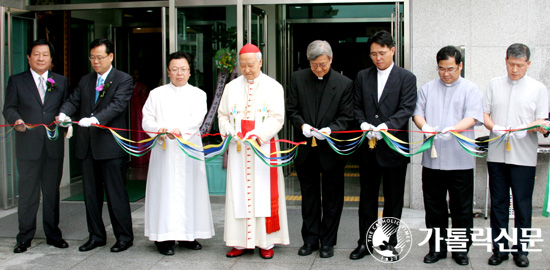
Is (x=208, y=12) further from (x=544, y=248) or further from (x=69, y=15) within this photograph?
(x=544, y=248)

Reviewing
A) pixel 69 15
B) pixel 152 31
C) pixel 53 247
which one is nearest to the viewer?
pixel 53 247

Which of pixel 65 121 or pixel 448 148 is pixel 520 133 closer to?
pixel 448 148

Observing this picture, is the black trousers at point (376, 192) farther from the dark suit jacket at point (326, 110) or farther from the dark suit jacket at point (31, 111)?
the dark suit jacket at point (31, 111)

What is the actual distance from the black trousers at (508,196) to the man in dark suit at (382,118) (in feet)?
2.48

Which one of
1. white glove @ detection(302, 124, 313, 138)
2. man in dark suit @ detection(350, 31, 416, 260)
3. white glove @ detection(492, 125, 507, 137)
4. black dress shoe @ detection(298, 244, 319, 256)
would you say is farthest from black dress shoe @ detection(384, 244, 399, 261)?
white glove @ detection(492, 125, 507, 137)

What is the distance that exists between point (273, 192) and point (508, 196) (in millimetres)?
1953

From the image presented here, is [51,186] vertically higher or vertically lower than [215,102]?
lower

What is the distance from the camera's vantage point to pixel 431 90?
5.03 m

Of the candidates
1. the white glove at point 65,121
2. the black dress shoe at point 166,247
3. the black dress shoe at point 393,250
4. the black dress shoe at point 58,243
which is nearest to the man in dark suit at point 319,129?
the black dress shoe at point 393,250

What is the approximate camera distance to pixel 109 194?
18.3 feet

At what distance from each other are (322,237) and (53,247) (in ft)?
8.35

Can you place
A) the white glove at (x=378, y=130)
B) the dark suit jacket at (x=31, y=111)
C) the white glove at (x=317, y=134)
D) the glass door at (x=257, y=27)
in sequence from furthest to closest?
the glass door at (x=257, y=27) < the dark suit jacket at (x=31, y=111) < the white glove at (x=317, y=134) < the white glove at (x=378, y=130)

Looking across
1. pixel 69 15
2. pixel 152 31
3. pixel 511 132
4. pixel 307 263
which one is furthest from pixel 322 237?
pixel 152 31

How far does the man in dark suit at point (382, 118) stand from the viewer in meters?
5.00
